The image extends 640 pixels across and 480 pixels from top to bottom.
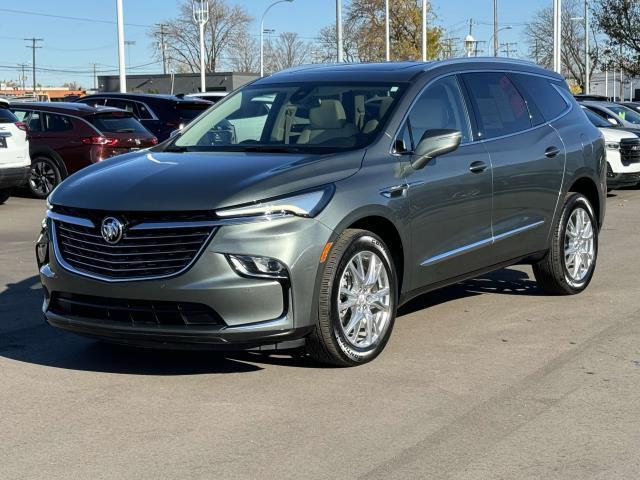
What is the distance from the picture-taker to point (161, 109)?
19500 millimetres

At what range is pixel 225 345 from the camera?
17.5ft

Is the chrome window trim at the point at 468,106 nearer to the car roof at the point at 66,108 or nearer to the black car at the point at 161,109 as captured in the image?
the car roof at the point at 66,108

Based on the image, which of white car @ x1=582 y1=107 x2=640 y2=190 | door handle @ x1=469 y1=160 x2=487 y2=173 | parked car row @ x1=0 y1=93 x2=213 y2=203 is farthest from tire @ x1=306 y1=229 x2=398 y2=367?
white car @ x1=582 y1=107 x2=640 y2=190

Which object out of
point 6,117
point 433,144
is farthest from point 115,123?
point 433,144

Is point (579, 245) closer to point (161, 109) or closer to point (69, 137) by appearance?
point (69, 137)

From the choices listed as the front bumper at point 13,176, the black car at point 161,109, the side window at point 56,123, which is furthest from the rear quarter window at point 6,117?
the black car at point 161,109

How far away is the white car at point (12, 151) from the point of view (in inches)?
571

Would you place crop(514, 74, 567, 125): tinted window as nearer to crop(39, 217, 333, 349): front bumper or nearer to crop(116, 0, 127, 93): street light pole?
crop(39, 217, 333, 349): front bumper

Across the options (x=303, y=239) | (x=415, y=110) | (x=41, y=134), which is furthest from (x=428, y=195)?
(x=41, y=134)

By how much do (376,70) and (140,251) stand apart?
2.30m

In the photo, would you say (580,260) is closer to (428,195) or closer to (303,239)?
(428,195)

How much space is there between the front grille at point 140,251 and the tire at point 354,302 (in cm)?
75

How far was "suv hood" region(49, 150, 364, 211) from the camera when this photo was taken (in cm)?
530

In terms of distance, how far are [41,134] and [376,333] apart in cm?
1240
